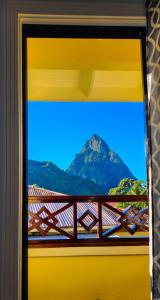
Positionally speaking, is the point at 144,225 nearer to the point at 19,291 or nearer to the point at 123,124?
the point at 123,124

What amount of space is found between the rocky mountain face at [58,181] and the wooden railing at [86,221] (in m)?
0.08

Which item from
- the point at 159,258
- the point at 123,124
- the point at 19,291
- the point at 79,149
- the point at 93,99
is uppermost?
the point at 93,99

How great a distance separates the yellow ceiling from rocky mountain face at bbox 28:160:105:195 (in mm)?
717

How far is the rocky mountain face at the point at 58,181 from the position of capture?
3670 mm

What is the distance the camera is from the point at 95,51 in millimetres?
2973

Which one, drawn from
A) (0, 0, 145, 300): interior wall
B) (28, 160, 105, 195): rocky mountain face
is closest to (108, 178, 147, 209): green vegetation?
(28, 160, 105, 195): rocky mountain face

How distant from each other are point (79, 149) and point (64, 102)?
535 millimetres

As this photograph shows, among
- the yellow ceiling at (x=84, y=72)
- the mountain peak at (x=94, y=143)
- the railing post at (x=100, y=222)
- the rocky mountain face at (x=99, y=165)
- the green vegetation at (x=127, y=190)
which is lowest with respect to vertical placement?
the railing post at (x=100, y=222)

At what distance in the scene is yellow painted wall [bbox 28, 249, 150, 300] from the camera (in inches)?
137

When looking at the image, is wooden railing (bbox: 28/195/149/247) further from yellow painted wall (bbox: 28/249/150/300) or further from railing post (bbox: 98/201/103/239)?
yellow painted wall (bbox: 28/249/150/300)
